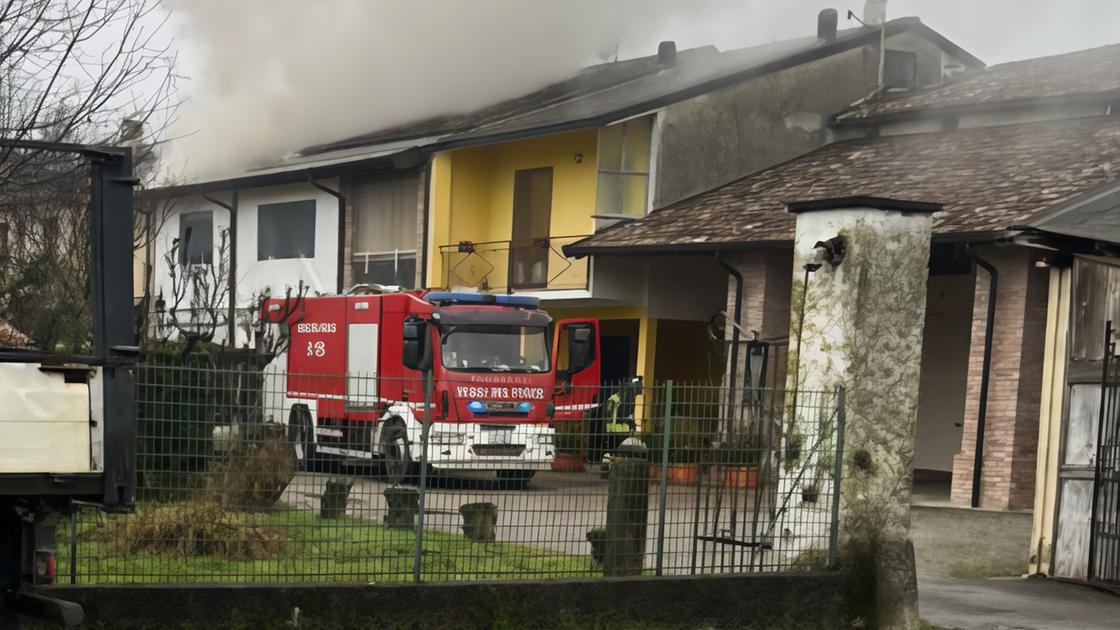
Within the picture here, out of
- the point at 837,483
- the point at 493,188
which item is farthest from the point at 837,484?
the point at 493,188

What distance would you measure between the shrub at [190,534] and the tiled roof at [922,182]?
9835mm

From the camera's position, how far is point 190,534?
386 inches

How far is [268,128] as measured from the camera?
32.8 meters

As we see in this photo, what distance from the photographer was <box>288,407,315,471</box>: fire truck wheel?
9133 mm

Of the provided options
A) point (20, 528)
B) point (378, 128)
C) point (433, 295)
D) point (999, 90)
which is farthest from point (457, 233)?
point (20, 528)

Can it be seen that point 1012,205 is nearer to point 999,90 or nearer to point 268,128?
point 999,90

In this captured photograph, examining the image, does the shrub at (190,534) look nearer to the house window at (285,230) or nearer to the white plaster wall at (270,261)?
the white plaster wall at (270,261)

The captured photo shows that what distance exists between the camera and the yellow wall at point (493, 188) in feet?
92.3

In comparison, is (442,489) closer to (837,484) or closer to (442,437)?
(442,437)

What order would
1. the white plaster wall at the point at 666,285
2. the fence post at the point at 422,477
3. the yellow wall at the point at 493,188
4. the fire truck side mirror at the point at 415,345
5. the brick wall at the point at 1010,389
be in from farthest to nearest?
the yellow wall at the point at 493,188
the white plaster wall at the point at 666,285
the fire truck side mirror at the point at 415,345
the brick wall at the point at 1010,389
the fence post at the point at 422,477

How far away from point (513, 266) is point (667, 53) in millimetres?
6887

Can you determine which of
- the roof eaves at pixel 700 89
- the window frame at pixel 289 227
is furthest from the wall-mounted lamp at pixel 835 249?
the window frame at pixel 289 227

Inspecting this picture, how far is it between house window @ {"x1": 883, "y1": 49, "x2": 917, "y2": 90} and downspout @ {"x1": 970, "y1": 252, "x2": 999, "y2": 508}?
11.0 metres

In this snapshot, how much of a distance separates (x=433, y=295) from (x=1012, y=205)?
26.3 ft
